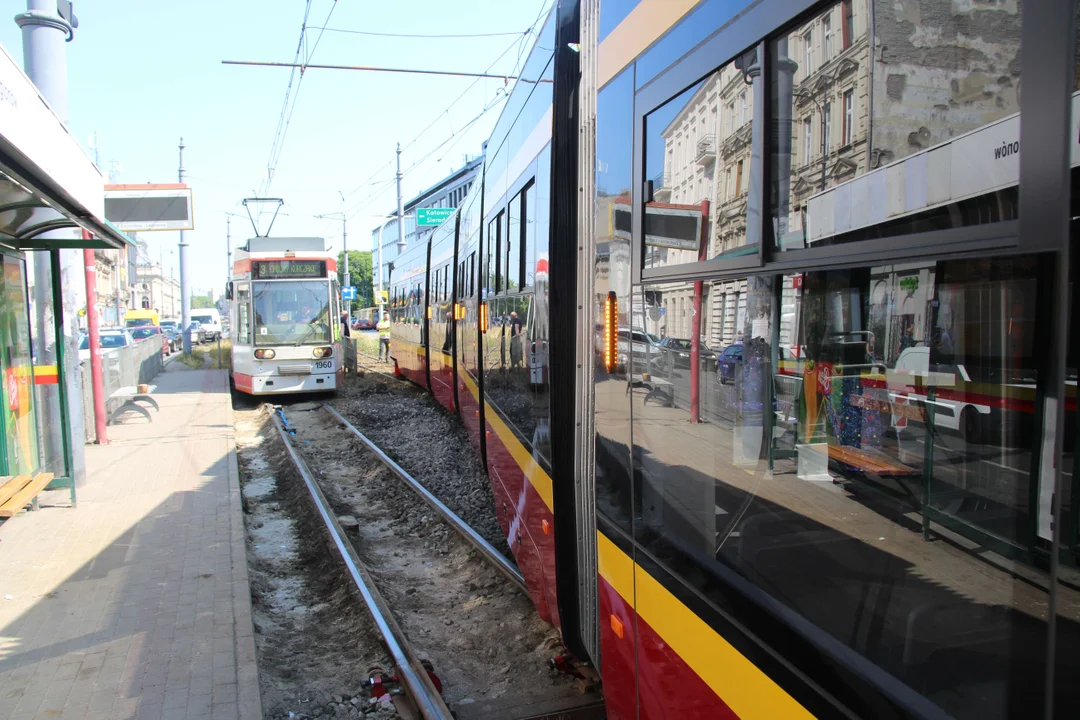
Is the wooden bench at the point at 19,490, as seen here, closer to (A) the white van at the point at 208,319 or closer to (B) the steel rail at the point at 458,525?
(B) the steel rail at the point at 458,525

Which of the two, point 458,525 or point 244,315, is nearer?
point 458,525

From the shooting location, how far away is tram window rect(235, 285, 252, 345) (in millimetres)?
17984

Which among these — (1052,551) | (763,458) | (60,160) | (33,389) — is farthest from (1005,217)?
(33,389)

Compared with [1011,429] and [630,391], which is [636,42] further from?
[1011,429]

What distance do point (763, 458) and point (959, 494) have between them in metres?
0.61

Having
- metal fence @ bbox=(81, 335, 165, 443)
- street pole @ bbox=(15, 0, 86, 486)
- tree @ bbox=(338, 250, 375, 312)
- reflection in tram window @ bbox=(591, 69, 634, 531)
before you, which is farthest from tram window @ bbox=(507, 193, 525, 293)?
tree @ bbox=(338, 250, 375, 312)

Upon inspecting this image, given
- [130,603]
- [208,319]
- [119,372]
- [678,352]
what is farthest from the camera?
[208,319]

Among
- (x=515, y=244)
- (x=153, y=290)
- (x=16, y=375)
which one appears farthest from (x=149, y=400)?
(x=153, y=290)

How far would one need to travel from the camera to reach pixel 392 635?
5.23 m

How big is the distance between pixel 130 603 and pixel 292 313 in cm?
1279

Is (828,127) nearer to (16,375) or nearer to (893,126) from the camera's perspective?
(893,126)

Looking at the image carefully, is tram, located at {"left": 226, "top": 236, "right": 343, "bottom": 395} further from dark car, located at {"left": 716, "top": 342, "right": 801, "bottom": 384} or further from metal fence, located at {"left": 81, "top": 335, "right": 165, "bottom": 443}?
dark car, located at {"left": 716, "top": 342, "right": 801, "bottom": 384}

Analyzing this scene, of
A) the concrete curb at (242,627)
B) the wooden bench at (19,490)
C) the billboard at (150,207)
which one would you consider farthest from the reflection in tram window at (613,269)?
the billboard at (150,207)

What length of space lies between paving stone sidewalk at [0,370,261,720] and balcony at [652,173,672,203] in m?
3.46
